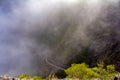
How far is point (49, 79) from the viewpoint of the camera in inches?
1444

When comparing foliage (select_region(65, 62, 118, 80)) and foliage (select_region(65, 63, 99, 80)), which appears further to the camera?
foliage (select_region(65, 63, 99, 80))

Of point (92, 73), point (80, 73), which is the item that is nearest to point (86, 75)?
point (80, 73)

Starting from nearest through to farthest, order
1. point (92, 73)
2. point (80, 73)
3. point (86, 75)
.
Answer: point (86, 75), point (80, 73), point (92, 73)

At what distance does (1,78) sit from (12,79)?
1126 mm

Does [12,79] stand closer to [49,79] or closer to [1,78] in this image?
[1,78]

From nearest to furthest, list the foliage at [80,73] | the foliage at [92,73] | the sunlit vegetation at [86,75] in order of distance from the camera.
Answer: the sunlit vegetation at [86,75] → the foliage at [92,73] → the foliage at [80,73]

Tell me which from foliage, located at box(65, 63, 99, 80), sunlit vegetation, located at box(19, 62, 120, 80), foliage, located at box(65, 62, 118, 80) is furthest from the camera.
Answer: foliage, located at box(65, 63, 99, 80)

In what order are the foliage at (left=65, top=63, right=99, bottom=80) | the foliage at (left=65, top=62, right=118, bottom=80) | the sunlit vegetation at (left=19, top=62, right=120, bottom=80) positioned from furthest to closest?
the foliage at (left=65, top=63, right=99, bottom=80)
the foliage at (left=65, top=62, right=118, bottom=80)
the sunlit vegetation at (left=19, top=62, right=120, bottom=80)

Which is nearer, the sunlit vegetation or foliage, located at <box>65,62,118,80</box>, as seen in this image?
the sunlit vegetation

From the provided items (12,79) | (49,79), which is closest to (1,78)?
(12,79)

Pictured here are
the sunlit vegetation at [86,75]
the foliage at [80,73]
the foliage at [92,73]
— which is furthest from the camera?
the foliage at [80,73]

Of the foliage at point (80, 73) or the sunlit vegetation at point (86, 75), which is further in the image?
the foliage at point (80, 73)

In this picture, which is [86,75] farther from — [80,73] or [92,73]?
[92,73]

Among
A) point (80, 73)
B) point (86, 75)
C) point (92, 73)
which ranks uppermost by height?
point (92, 73)
